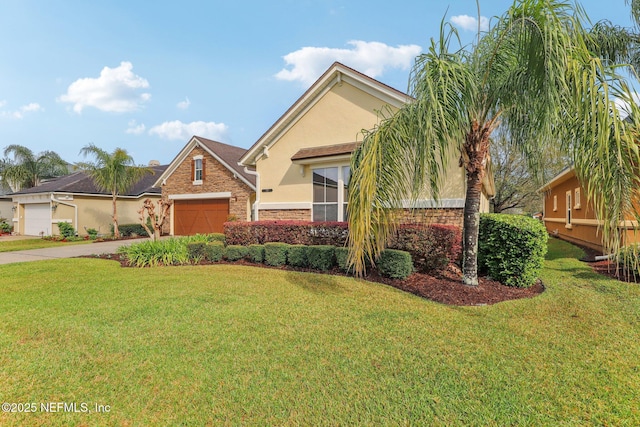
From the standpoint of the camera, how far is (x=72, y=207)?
66.7 ft

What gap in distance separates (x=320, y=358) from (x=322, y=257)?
4996 mm

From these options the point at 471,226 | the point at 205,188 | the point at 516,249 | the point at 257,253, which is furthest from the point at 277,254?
the point at 205,188

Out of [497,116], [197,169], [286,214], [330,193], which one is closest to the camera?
[497,116]

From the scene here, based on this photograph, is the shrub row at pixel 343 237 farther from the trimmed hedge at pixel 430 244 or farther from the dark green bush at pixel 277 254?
the dark green bush at pixel 277 254

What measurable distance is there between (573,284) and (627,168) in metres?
4.25

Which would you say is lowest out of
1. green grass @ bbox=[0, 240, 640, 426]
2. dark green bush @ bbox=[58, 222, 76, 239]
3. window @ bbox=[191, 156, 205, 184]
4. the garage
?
green grass @ bbox=[0, 240, 640, 426]

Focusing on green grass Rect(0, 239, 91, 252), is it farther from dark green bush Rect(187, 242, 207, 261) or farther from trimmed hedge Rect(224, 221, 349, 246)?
trimmed hedge Rect(224, 221, 349, 246)

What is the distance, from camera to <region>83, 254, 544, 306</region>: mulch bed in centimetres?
575

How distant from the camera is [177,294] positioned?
6211mm

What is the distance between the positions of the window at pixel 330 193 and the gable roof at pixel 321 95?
2511mm

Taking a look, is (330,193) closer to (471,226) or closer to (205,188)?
(471,226)

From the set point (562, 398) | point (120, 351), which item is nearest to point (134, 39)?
point (120, 351)

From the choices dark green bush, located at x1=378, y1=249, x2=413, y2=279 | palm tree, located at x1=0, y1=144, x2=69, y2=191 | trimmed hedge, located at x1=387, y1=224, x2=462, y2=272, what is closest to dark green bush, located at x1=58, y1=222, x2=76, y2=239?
palm tree, located at x1=0, y1=144, x2=69, y2=191

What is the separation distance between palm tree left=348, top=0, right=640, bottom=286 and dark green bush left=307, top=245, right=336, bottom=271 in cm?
265
